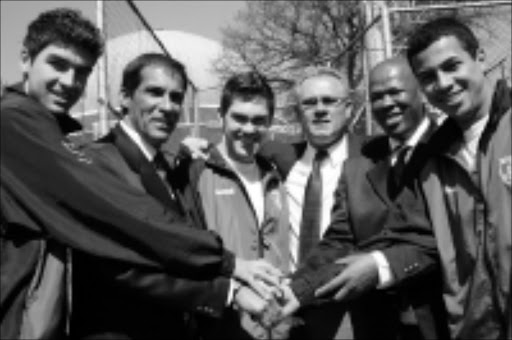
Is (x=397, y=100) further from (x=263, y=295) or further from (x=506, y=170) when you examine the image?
(x=263, y=295)

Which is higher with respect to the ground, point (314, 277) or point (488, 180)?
point (488, 180)

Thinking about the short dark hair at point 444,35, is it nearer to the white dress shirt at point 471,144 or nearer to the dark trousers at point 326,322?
the white dress shirt at point 471,144

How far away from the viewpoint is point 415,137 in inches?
120

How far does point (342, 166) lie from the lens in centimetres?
311

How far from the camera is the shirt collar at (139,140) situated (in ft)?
9.38

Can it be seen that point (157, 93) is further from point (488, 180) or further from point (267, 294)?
point (488, 180)

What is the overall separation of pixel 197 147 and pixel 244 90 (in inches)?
16.6

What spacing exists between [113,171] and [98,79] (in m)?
2.22

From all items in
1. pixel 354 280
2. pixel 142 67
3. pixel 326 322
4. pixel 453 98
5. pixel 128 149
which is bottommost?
pixel 326 322

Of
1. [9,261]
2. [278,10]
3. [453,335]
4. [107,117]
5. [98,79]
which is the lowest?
[453,335]

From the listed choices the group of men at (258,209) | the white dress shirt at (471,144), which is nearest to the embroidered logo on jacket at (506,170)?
the group of men at (258,209)

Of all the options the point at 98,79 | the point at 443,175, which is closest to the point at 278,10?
the point at 98,79

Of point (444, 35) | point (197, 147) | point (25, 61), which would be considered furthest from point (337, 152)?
point (25, 61)

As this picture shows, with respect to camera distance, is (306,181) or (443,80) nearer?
(443,80)
